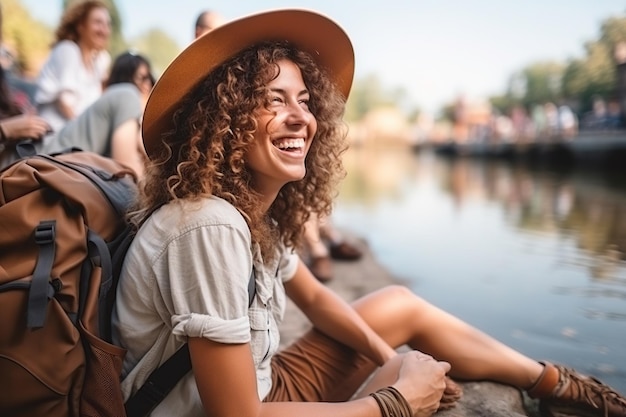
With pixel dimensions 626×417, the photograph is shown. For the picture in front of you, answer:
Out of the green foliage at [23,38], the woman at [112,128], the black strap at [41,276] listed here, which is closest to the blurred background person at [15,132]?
the woman at [112,128]

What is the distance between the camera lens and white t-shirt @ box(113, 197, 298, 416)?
1.25 meters

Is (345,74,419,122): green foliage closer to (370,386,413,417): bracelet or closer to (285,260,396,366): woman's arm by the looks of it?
(285,260,396,366): woman's arm

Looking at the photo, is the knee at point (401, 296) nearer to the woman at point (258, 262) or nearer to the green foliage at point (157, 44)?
the woman at point (258, 262)

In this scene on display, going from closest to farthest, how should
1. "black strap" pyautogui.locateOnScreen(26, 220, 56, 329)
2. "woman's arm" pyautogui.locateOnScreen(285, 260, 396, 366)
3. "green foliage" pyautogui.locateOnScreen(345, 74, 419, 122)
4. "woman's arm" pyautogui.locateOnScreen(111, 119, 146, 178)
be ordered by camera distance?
"black strap" pyautogui.locateOnScreen(26, 220, 56, 329) → "woman's arm" pyautogui.locateOnScreen(285, 260, 396, 366) → "woman's arm" pyautogui.locateOnScreen(111, 119, 146, 178) → "green foliage" pyautogui.locateOnScreen(345, 74, 419, 122)

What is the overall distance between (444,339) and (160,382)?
1052 mm

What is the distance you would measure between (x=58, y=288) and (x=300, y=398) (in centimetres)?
88

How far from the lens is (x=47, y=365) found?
3.97 feet

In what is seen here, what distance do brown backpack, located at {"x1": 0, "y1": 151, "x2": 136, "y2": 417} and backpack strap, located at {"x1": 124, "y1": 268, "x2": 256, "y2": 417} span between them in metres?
0.09

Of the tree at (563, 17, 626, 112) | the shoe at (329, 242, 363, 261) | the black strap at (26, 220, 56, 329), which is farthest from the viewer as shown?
the tree at (563, 17, 626, 112)

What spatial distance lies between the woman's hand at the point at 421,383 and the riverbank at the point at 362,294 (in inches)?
6.0

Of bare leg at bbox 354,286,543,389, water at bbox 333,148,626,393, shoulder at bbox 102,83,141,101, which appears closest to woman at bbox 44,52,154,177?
shoulder at bbox 102,83,141,101

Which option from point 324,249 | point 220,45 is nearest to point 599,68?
point 324,249

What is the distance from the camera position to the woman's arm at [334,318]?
6.23 feet

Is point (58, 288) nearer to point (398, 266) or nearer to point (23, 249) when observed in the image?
point (23, 249)
